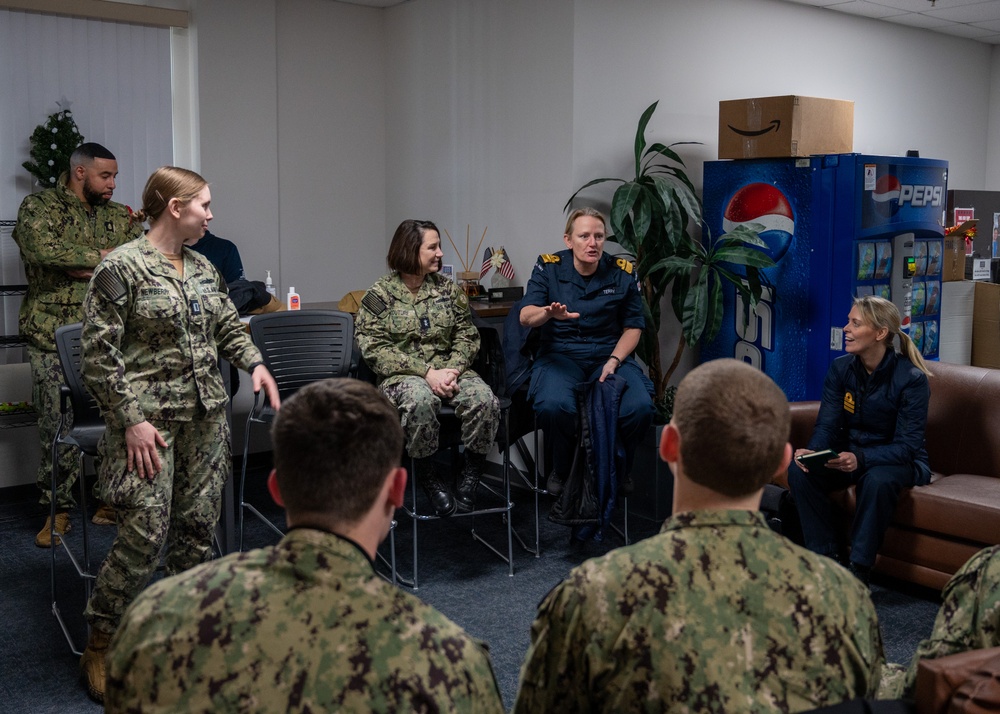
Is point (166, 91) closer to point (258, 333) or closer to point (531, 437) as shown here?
point (258, 333)

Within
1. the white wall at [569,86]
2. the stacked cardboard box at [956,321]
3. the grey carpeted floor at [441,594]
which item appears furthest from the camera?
the stacked cardboard box at [956,321]

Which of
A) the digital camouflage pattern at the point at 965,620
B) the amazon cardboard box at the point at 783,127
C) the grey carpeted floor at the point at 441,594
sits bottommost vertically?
the grey carpeted floor at the point at 441,594

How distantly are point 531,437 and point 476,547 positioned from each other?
1.09 metres

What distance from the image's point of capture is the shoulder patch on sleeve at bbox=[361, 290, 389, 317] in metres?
4.11

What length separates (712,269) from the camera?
5.03 m

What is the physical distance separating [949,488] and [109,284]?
9.81 ft

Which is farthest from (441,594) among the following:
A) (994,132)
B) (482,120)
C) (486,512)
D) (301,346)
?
(994,132)

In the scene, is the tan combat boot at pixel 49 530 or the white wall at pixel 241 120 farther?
the white wall at pixel 241 120

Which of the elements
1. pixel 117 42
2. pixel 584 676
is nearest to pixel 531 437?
pixel 117 42

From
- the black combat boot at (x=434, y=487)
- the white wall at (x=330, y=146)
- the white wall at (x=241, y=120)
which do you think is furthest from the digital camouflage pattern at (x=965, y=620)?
the white wall at (x=330, y=146)

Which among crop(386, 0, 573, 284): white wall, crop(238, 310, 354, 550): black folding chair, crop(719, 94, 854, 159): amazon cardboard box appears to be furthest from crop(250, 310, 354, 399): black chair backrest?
crop(719, 94, 854, 159): amazon cardboard box

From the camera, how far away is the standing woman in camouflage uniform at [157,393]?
270 cm

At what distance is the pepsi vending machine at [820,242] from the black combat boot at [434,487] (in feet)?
6.15

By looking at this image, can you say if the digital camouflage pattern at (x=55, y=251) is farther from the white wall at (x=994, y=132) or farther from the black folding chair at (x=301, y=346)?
the white wall at (x=994, y=132)
